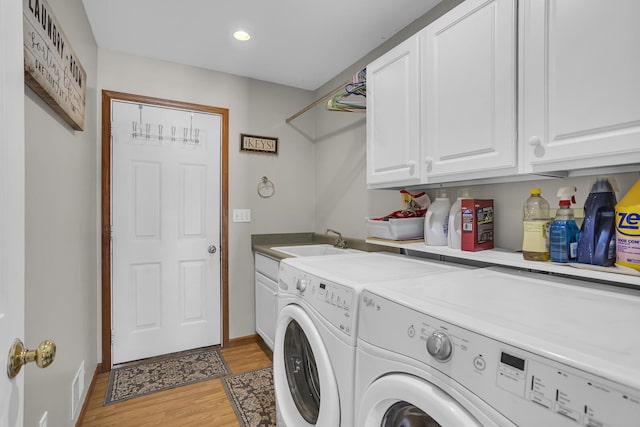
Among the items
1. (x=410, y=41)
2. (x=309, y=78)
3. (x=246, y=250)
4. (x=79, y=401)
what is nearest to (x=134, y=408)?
(x=79, y=401)

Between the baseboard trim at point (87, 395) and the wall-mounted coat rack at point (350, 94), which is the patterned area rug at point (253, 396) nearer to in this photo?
the baseboard trim at point (87, 395)

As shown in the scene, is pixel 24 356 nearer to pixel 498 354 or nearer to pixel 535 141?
pixel 498 354

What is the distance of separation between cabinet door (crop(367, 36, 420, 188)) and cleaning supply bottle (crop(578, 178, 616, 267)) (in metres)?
0.69

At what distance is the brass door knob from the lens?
0.60m

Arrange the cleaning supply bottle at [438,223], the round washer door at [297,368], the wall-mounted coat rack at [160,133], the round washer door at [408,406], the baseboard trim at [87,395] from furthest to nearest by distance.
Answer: the wall-mounted coat rack at [160,133], the baseboard trim at [87,395], the cleaning supply bottle at [438,223], the round washer door at [297,368], the round washer door at [408,406]

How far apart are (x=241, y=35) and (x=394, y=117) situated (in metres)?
1.26

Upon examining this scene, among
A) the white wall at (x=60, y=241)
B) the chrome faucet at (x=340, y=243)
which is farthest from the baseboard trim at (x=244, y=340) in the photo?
the chrome faucet at (x=340, y=243)

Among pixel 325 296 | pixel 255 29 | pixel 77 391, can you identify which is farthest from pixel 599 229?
pixel 77 391

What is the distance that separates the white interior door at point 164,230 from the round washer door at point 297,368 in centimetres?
139

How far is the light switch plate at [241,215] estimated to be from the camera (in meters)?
2.80

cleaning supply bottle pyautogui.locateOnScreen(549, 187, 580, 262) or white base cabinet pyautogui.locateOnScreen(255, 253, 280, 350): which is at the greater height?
cleaning supply bottle pyautogui.locateOnScreen(549, 187, 580, 262)

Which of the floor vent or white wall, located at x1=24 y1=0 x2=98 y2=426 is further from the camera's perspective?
the floor vent

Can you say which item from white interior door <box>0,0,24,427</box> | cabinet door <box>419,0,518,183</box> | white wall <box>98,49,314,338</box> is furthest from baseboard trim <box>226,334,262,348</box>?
white interior door <box>0,0,24,427</box>

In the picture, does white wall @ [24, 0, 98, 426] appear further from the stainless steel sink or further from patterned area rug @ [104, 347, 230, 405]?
the stainless steel sink
